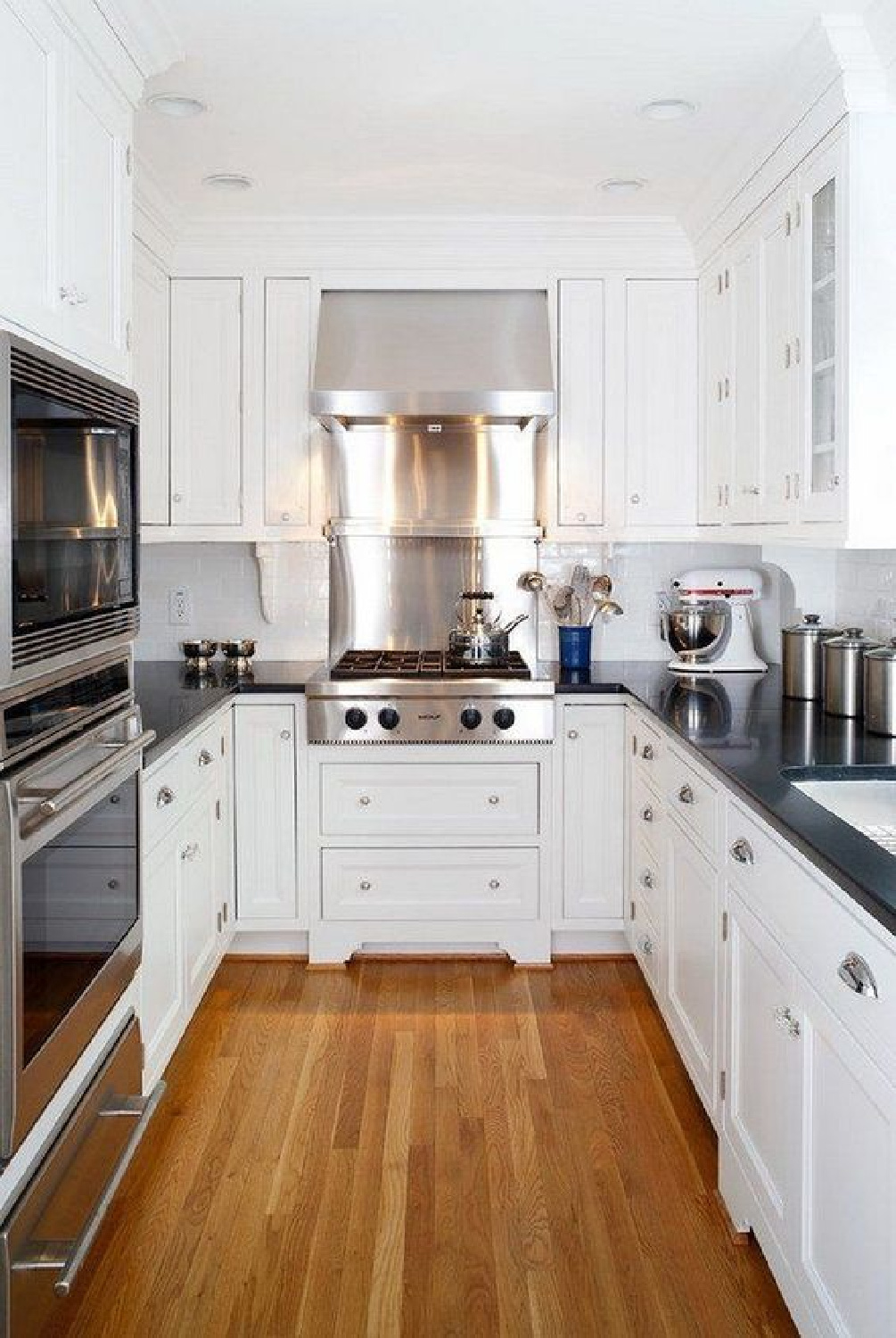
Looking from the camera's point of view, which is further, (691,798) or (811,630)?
(811,630)

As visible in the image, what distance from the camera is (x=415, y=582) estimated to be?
182 inches

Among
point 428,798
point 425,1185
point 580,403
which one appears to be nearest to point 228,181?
point 580,403

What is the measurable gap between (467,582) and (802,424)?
5.71 ft

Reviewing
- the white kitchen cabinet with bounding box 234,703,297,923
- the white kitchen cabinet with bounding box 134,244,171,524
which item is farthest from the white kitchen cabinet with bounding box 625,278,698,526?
the white kitchen cabinet with bounding box 134,244,171,524

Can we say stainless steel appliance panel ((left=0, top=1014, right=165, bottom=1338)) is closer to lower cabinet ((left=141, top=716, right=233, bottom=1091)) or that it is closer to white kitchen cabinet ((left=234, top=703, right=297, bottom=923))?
lower cabinet ((left=141, top=716, right=233, bottom=1091))

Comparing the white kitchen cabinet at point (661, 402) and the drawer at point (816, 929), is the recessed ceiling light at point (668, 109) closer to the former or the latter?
the white kitchen cabinet at point (661, 402)

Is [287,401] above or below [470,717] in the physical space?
above

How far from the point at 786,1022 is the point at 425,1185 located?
1.05 meters

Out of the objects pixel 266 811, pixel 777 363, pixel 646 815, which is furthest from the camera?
pixel 266 811

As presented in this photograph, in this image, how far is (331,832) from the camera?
13.5 ft

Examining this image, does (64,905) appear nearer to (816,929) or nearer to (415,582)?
(816,929)

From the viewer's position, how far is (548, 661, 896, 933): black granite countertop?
5.90 feet

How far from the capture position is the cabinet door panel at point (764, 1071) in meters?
2.06

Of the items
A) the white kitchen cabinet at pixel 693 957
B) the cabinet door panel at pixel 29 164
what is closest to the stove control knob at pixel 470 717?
the white kitchen cabinet at pixel 693 957
